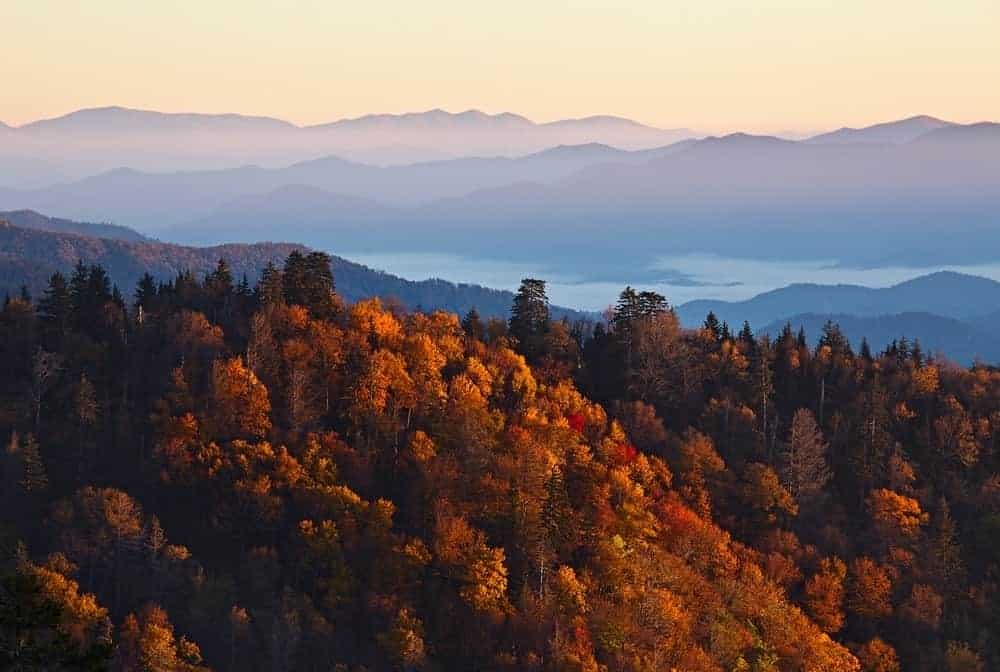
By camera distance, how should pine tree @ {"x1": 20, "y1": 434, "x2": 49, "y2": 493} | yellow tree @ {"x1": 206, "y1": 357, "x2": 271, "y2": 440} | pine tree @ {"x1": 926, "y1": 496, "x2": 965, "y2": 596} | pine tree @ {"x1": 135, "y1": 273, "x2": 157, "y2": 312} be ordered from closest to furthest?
1. pine tree @ {"x1": 20, "y1": 434, "x2": 49, "y2": 493}
2. yellow tree @ {"x1": 206, "y1": 357, "x2": 271, "y2": 440}
3. pine tree @ {"x1": 926, "y1": 496, "x2": 965, "y2": 596}
4. pine tree @ {"x1": 135, "y1": 273, "x2": 157, "y2": 312}

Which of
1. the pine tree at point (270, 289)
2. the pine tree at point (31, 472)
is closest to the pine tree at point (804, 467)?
the pine tree at point (270, 289)

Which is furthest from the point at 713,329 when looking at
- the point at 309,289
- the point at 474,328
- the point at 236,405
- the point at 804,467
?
the point at 236,405

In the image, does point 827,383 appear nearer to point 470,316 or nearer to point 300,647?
point 470,316

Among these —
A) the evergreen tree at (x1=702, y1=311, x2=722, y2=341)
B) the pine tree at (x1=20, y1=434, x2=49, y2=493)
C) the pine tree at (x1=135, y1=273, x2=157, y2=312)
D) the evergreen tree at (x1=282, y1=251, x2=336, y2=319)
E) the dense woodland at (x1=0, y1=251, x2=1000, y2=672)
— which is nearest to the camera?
the dense woodland at (x1=0, y1=251, x2=1000, y2=672)

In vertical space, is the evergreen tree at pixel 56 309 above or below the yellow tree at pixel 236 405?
above

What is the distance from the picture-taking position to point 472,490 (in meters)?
96.3

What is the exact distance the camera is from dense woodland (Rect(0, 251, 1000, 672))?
83625 mm

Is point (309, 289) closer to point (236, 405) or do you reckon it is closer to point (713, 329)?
point (236, 405)

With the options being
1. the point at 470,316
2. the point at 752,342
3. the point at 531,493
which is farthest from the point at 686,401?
the point at 531,493

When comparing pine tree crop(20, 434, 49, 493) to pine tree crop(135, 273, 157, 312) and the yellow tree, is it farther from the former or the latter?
pine tree crop(135, 273, 157, 312)

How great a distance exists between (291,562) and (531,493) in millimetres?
21036

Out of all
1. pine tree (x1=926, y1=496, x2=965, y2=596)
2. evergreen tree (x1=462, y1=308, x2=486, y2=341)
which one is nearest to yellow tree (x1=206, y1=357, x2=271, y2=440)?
evergreen tree (x1=462, y1=308, x2=486, y2=341)

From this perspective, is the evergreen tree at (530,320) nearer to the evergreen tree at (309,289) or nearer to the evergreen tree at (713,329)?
the evergreen tree at (309,289)

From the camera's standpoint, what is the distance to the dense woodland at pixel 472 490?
83625 mm
